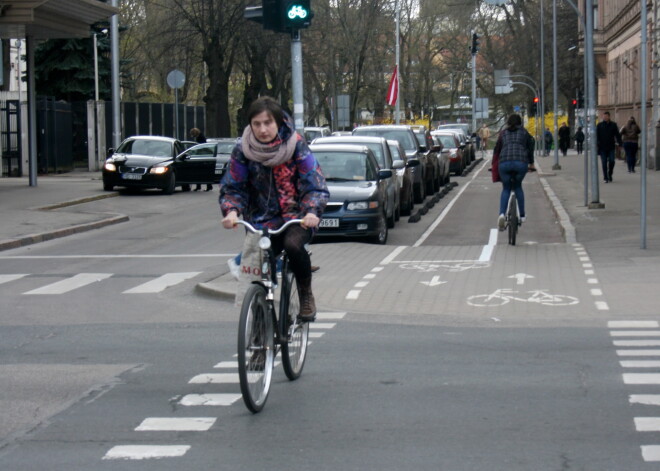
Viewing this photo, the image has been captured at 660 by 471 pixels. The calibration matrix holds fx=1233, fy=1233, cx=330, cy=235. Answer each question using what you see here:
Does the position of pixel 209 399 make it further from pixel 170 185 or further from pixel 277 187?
pixel 170 185

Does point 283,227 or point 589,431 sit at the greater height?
point 283,227

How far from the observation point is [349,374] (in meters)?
8.05

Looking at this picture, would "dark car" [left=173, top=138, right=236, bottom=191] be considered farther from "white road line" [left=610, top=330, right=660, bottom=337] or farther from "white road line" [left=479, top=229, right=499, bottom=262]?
"white road line" [left=610, top=330, right=660, bottom=337]

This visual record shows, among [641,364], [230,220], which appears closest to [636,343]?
[641,364]

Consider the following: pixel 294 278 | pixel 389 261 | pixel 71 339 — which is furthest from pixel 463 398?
pixel 389 261

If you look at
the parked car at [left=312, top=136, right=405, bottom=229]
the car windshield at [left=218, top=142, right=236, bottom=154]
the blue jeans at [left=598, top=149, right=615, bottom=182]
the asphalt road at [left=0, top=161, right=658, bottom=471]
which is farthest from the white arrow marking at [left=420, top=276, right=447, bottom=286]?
the car windshield at [left=218, top=142, right=236, bottom=154]

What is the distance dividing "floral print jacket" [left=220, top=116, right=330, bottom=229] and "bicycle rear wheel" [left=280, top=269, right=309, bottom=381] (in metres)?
0.38

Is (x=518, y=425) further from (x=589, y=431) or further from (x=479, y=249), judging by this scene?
(x=479, y=249)

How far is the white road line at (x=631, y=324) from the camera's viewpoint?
1008 cm

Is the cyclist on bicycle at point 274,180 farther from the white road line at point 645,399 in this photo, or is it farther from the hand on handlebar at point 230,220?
the white road line at point 645,399

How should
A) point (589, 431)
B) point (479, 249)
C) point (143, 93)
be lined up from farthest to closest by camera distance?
point (143, 93), point (479, 249), point (589, 431)

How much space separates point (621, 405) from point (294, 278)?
6.93ft

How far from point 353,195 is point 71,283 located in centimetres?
622

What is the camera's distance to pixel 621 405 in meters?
6.92
